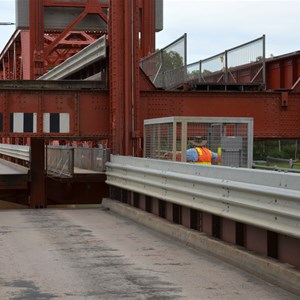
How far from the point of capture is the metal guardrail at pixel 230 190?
7199mm

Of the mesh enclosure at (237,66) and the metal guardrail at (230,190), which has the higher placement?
the mesh enclosure at (237,66)

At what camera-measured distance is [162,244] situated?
396 inches

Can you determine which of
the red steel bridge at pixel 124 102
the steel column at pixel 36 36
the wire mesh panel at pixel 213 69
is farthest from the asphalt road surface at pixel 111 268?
the steel column at pixel 36 36

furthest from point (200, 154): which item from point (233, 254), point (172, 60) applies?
point (172, 60)

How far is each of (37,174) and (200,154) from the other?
10.9m

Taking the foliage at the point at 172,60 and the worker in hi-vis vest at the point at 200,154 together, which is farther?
the foliage at the point at 172,60

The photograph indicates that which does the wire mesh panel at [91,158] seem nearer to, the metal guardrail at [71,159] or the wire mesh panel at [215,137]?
the metal guardrail at [71,159]

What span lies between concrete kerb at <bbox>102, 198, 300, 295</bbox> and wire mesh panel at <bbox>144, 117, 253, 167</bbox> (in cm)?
143

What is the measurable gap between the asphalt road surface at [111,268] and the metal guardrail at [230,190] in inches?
24.8

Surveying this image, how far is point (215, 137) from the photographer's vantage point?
12.9 meters

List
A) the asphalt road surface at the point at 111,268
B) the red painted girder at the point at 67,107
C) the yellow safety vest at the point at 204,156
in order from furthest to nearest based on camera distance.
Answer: the red painted girder at the point at 67,107 → the yellow safety vest at the point at 204,156 → the asphalt road surface at the point at 111,268

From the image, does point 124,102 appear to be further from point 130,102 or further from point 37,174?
point 37,174

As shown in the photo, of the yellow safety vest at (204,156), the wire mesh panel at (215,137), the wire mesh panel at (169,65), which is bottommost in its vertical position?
the yellow safety vest at (204,156)

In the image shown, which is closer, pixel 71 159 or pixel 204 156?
pixel 204 156
